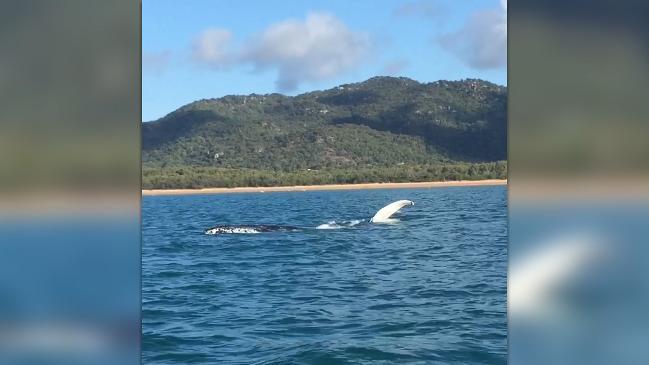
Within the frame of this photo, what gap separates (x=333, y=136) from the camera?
9206cm

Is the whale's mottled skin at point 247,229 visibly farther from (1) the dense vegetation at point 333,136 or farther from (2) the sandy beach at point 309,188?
(1) the dense vegetation at point 333,136

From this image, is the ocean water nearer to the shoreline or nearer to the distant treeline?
the shoreline

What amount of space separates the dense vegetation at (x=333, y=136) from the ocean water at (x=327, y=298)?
48.0 metres

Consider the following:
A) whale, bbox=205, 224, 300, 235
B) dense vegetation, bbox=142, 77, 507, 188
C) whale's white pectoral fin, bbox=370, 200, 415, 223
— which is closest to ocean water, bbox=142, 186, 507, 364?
whale, bbox=205, 224, 300, 235

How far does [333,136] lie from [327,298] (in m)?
83.2

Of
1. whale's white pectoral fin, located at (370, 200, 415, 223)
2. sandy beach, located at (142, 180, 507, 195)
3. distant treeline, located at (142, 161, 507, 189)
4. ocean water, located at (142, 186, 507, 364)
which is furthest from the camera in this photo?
distant treeline, located at (142, 161, 507, 189)

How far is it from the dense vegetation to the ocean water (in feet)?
157

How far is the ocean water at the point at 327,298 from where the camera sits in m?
5.70

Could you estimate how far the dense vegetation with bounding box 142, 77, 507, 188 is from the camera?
227 feet
